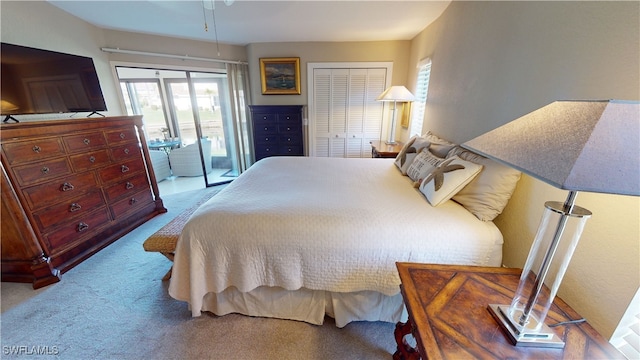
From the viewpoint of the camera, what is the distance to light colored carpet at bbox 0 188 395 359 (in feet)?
4.26

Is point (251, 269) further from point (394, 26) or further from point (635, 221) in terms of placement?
point (394, 26)

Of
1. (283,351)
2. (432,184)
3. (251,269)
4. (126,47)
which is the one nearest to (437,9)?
(432,184)

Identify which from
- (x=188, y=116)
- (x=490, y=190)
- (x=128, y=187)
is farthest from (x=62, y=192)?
(x=490, y=190)

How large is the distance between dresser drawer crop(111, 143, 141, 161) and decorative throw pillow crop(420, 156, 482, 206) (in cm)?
302

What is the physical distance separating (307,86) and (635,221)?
380 centimetres

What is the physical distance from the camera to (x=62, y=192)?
1930 millimetres

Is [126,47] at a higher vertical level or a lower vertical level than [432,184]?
higher

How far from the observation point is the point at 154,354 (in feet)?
4.22

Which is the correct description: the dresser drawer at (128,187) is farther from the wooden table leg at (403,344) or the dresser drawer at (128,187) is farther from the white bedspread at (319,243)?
the wooden table leg at (403,344)

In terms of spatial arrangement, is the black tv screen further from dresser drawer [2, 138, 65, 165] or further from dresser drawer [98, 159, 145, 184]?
dresser drawer [98, 159, 145, 184]

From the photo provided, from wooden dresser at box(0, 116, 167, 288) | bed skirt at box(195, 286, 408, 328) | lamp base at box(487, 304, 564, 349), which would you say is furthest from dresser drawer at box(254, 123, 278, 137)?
lamp base at box(487, 304, 564, 349)

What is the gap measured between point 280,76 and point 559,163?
12.9 feet

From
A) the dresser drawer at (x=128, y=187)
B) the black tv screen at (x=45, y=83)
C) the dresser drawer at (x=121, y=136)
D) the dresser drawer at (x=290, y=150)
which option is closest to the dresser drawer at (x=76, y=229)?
the dresser drawer at (x=128, y=187)

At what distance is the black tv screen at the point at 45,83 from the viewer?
5.76 feet
